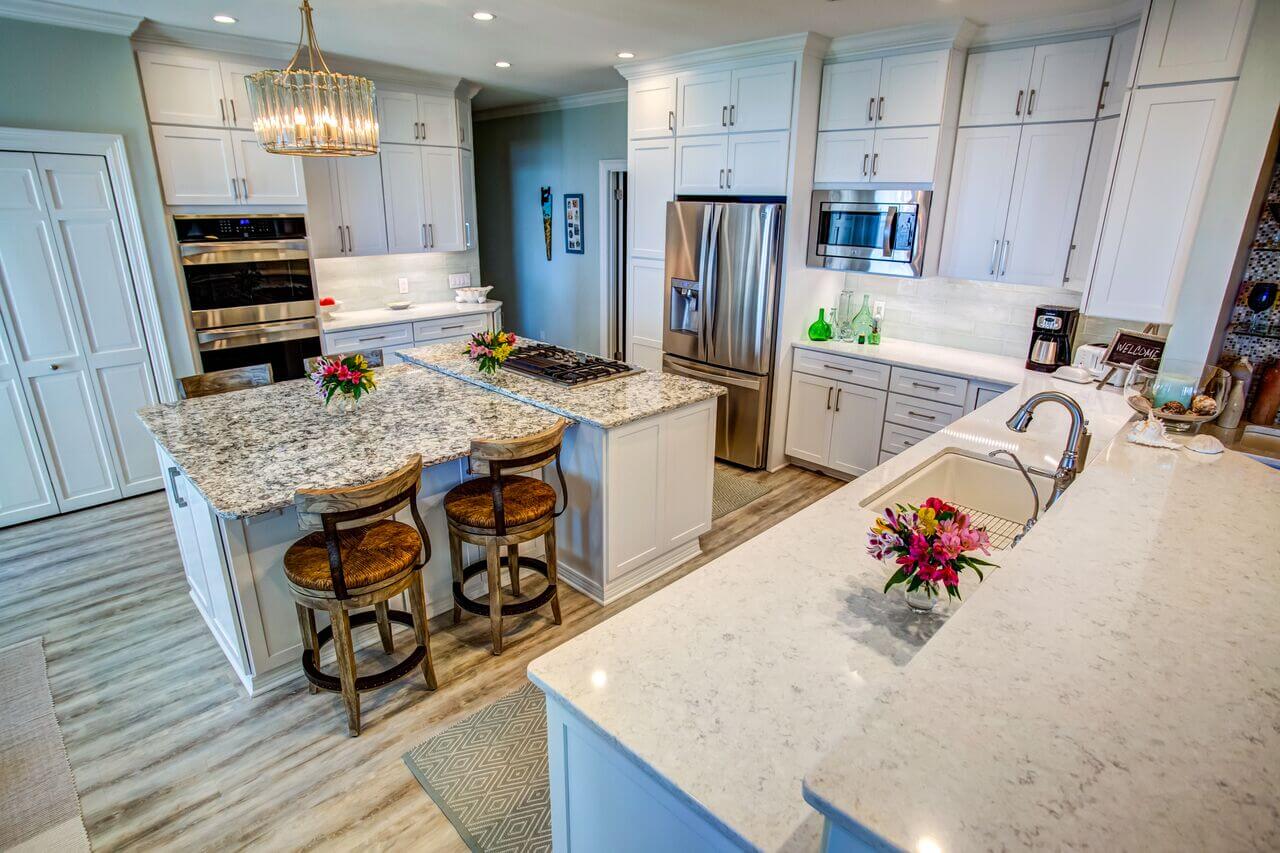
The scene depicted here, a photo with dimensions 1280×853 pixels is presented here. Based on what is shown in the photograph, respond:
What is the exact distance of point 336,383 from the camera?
2.75m

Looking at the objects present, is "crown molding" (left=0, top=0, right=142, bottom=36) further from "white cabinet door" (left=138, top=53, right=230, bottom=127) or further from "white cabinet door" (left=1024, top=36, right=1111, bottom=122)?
"white cabinet door" (left=1024, top=36, right=1111, bottom=122)

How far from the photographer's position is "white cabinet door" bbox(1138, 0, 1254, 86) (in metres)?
2.54

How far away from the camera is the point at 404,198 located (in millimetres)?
5250

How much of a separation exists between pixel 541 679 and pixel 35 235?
163 inches

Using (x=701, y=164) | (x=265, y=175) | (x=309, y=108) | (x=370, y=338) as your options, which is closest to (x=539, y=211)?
(x=370, y=338)

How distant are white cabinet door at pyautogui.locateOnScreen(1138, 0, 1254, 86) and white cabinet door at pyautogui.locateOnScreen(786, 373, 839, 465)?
7.15ft

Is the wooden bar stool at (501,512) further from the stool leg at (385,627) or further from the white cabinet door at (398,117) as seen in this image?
the white cabinet door at (398,117)

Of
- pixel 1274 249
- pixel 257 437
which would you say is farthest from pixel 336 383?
pixel 1274 249

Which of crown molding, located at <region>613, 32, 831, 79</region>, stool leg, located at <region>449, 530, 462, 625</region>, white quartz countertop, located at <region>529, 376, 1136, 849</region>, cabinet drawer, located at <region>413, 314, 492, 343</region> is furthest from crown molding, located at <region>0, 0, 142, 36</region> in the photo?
white quartz countertop, located at <region>529, 376, 1136, 849</region>

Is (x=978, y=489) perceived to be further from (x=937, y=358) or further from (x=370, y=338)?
(x=370, y=338)

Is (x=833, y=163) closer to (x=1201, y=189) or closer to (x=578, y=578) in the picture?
(x=1201, y=189)

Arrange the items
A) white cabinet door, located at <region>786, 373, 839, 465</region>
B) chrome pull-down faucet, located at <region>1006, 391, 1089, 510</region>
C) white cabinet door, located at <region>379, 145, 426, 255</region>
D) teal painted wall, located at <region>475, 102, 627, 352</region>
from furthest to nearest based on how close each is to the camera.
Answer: teal painted wall, located at <region>475, 102, 627, 352</region>
white cabinet door, located at <region>379, 145, 426, 255</region>
white cabinet door, located at <region>786, 373, 839, 465</region>
chrome pull-down faucet, located at <region>1006, 391, 1089, 510</region>

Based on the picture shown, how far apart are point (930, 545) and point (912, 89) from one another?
3.32 meters

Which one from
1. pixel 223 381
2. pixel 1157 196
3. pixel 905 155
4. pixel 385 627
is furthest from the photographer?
pixel 905 155
